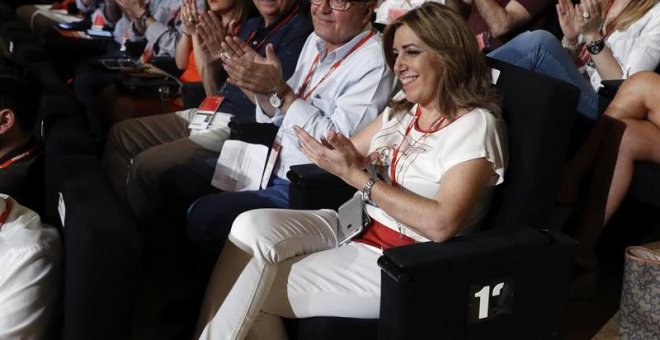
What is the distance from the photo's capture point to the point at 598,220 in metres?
2.78

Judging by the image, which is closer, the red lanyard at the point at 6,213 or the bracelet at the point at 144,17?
the red lanyard at the point at 6,213

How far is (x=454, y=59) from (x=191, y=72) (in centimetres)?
203

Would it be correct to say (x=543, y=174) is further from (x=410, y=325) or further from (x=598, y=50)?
(x=598, y=50)

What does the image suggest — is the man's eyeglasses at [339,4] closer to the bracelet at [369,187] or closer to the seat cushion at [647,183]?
the bracelet at [369,187]

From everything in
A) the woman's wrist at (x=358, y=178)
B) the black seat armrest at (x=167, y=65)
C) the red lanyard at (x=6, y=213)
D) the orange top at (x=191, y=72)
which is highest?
the red lanyard at (x=6, y=213)

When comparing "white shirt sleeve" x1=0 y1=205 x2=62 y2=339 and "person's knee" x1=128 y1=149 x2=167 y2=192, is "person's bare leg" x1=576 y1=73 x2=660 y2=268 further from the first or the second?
"white shirt sleeve" x1=0 y1=205 x2=62 y2=339

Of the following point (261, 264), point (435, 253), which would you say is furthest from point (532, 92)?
point (261, 264)

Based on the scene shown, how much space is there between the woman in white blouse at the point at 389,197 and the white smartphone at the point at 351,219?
1cm

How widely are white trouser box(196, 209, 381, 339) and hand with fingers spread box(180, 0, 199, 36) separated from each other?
149cm

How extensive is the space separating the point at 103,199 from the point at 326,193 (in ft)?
2.48

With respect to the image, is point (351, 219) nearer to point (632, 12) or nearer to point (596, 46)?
point (596, 46)

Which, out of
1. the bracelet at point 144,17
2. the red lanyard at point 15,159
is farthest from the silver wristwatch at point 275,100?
the bracelet at point 144,17

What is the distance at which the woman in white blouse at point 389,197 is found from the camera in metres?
2.02

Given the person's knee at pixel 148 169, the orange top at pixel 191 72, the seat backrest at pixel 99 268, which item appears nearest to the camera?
the seat backrest at pixel 99 268
